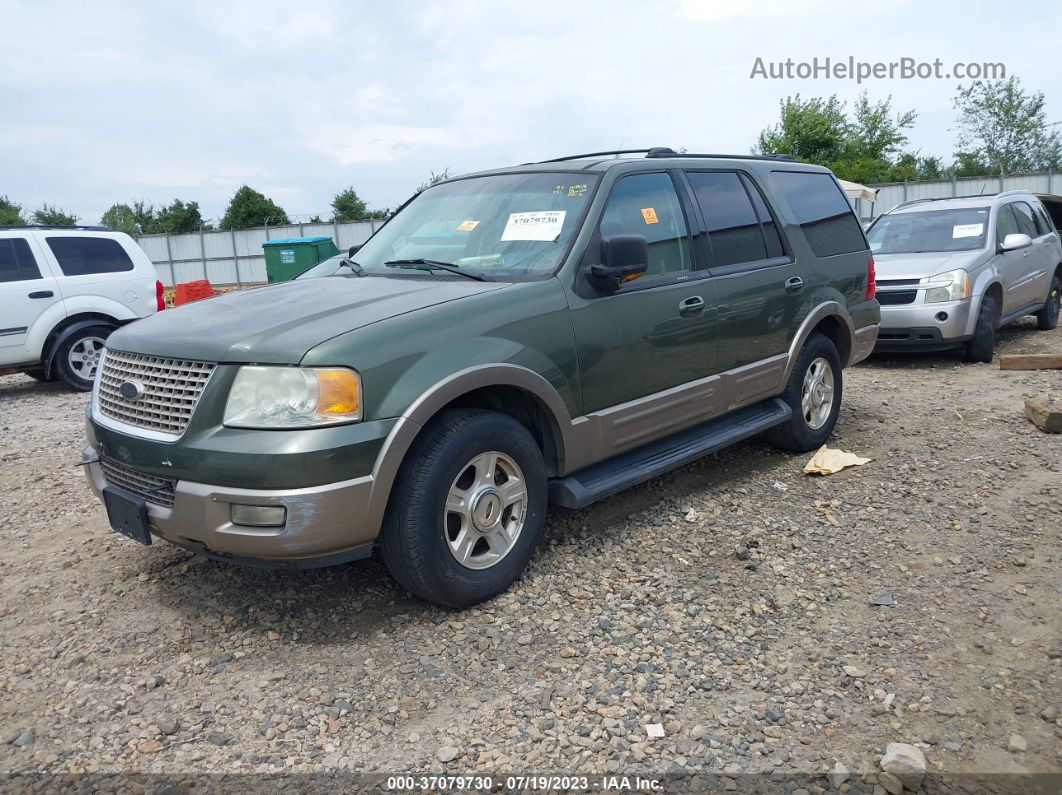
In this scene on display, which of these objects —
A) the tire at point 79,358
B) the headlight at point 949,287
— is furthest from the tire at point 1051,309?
the tire at point 79,358

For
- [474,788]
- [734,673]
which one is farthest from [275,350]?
[734,673]

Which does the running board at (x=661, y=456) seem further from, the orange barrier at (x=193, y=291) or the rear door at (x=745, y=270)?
the orange barrier at (x=193, y=291)

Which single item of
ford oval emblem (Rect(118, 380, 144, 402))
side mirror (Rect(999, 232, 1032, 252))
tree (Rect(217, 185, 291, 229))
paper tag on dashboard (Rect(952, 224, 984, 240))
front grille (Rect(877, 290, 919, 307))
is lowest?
front grille (Rect(877, 290, 919, 307))

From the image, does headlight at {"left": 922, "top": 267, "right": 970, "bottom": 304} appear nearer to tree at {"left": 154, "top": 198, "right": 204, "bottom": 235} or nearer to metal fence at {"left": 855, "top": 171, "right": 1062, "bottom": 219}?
metal fence at {"left": 855, "top": 171, "right": 1062, "bottom": 219}

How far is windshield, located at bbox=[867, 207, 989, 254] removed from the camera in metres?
9.22

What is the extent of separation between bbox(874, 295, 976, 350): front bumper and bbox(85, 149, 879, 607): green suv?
3.83 m

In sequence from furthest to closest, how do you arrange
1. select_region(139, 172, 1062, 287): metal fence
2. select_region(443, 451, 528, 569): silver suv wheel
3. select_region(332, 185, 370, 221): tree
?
select_region(332, 185, 370, 221): tree, select_region(139, 172, 1062, 287): metal fence, select_region(443, 451, 528, 569): silver suv wheel

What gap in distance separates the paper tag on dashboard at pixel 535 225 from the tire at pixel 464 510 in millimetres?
1009

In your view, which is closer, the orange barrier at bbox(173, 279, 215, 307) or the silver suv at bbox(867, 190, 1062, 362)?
the silver suv at bbox(867, 190, 1062, 362)

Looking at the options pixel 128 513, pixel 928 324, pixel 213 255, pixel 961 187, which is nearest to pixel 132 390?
pixel 128 513

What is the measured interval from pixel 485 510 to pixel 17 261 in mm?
7898

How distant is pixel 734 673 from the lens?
302 cm

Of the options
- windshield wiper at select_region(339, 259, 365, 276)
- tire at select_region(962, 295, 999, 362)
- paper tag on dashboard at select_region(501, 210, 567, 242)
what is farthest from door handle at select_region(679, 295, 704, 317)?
tire at select_region(962, 295, 999, 362)

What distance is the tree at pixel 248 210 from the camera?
49750 millimetres
